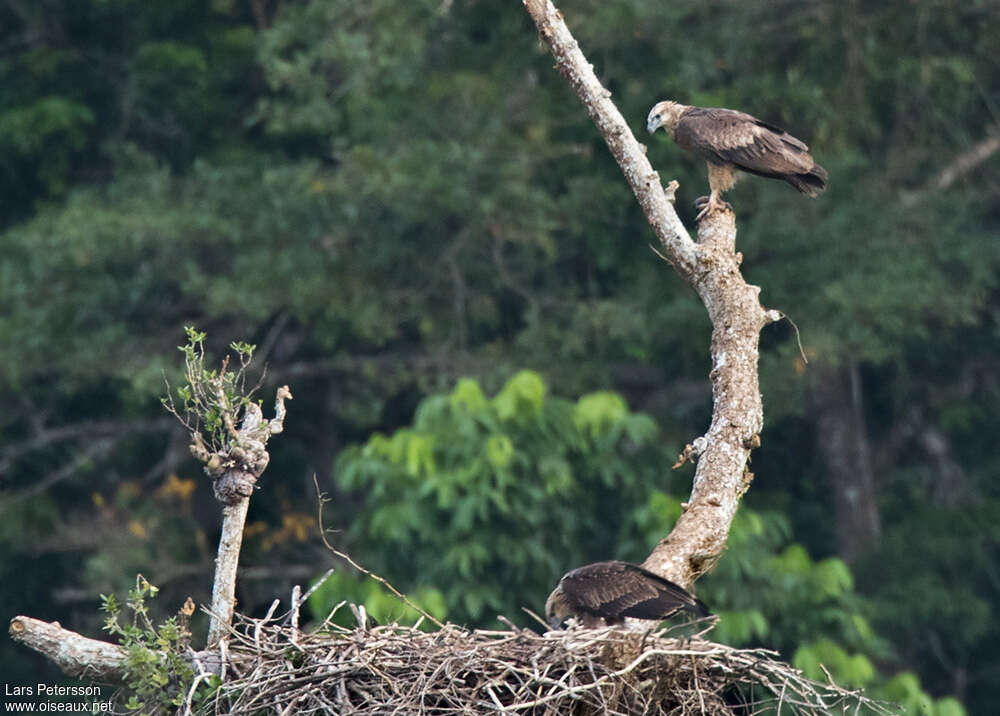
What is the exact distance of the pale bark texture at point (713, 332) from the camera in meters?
4.94

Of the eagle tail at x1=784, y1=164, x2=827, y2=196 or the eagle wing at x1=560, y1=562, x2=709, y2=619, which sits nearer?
the eagle wing at x1=560, y1=562, x2=709, y2=619

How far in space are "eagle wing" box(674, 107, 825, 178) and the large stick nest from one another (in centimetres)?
236

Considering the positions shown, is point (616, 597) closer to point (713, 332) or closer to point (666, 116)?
point (713, 332)

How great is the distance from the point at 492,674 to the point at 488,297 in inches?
333

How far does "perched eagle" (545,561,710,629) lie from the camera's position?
4.96 m

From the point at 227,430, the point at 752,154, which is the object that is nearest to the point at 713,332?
the point at 752,154

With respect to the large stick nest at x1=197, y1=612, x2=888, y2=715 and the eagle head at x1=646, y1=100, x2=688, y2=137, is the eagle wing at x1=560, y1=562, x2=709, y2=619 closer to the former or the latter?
the large stick nest at x1=197, y1=612, x2=888, y2=715

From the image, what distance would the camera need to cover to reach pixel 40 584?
49.6 ft

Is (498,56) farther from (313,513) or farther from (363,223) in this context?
(313,513)

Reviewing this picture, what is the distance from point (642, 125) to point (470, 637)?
7.58 m

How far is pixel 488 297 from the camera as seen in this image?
13.0 metres

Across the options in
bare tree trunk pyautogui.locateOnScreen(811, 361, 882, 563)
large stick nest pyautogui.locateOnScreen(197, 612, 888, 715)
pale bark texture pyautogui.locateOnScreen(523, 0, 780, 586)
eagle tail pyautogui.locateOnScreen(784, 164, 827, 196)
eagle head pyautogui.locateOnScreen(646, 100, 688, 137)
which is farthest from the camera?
bare tree trunk pyautogui.locateOnScreen(811, 361, 882, 563)

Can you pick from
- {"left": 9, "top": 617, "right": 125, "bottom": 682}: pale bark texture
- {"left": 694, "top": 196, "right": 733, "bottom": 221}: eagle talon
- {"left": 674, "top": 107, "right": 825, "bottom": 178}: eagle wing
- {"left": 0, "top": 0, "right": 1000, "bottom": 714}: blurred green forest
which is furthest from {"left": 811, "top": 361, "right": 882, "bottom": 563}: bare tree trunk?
{"left": 9, "top": 617, "right": 125, "bottom": 682}: pale bark texture

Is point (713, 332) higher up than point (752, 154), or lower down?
lower down
